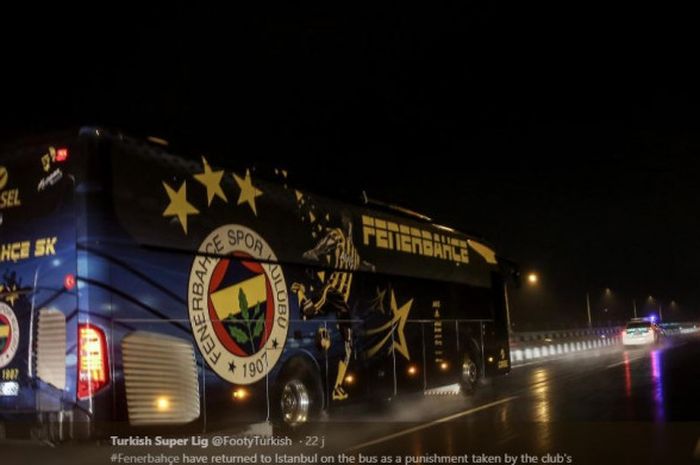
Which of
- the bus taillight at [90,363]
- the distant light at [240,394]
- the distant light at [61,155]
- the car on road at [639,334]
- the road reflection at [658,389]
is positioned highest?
the distant light at [61,155]

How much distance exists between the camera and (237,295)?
Result: 8.91m

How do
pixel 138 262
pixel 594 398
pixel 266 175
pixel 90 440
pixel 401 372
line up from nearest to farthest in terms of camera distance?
1. pixel 90 440
2. pixel 138 262
3. pixel 266 175
4. pixel 401 372
5. pixel 594 398

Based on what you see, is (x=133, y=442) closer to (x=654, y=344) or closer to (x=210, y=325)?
(x=210, y=325)

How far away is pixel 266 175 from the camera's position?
32.6 ft

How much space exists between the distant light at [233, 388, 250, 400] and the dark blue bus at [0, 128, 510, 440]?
0.11 feet

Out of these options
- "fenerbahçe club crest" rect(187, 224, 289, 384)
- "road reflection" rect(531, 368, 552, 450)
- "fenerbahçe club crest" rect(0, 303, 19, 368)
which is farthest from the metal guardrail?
"fenerbahçe club crest" rect(0, 303, 19, 368)

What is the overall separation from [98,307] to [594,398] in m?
10.8

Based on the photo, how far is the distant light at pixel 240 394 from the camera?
28.6ft

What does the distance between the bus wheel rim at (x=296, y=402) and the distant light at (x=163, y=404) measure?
2340mm

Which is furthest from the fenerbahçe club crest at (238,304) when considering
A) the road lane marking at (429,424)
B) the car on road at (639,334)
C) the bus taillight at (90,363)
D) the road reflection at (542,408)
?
the car on road at (639,334)

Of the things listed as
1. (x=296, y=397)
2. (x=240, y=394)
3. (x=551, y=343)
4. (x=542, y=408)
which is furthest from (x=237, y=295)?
(x=551, y=343)

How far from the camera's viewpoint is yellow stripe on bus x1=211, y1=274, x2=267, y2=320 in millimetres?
8680

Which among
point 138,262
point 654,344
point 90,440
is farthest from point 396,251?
point 654,344

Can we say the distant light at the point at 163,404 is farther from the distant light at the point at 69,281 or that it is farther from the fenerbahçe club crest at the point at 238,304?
the distant light at the point at 69,281
